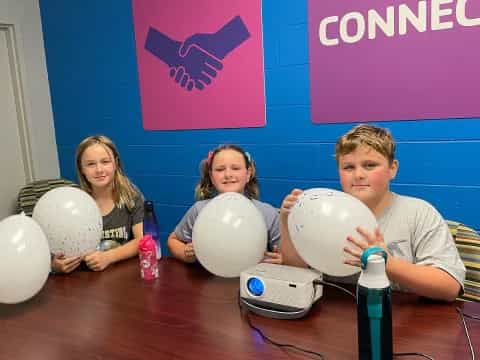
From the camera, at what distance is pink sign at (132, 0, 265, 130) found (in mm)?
2582

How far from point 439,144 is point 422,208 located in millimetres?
862

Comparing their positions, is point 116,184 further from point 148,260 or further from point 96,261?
point 148,260

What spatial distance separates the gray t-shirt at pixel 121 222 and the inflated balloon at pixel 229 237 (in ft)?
2.17

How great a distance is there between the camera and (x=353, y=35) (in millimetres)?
2230

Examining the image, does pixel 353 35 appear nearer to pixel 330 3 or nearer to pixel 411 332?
pixel 330 3

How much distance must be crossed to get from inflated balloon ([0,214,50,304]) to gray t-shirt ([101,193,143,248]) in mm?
598

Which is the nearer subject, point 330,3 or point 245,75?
point 330,3

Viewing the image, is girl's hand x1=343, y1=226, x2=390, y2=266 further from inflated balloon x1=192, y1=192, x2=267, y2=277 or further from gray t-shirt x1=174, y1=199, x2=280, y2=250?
gray t-shirt x1=174, y1=199, x2=280, y2=250

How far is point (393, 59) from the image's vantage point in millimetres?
2168

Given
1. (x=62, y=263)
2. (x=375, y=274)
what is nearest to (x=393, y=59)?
(x=375, y=274)

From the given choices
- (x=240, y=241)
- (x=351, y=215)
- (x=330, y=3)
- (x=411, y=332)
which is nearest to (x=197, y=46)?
(x=330, y=3)

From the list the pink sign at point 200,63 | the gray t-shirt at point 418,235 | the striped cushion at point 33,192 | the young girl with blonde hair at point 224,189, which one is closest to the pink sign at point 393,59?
the pink sign at point 200,63

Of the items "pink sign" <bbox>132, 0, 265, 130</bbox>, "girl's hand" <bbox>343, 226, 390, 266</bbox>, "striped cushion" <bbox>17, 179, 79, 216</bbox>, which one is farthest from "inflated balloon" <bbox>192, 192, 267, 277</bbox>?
"striped cushion" <bbox>17, 179, 79, 216</bbox>

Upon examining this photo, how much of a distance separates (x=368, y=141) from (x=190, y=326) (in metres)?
0.73
